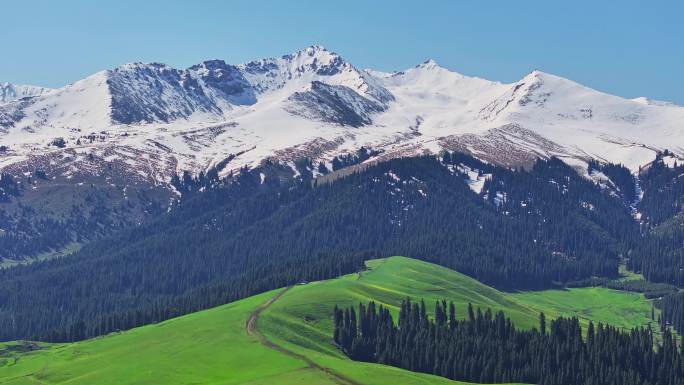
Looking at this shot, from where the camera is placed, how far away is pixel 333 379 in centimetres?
19800

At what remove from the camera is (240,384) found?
196 meters

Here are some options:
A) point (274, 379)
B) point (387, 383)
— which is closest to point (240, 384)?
point (274, 379)

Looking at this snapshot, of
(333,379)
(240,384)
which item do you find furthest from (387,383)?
(240,384)

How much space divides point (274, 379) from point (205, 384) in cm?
1405

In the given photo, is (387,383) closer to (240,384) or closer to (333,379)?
(333,379)

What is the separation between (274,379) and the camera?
650 feet

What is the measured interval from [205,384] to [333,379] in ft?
84.3

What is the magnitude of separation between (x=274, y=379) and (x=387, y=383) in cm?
2244

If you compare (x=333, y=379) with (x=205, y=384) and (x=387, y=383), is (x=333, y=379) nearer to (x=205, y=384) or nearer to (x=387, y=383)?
(x=387, y=383)

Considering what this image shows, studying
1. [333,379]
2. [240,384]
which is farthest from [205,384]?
[333,379]

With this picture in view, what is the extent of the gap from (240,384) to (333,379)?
722 inches

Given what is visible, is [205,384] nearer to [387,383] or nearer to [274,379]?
[274,379]

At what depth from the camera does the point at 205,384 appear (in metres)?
200

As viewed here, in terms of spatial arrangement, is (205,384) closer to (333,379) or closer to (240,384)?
(240,384)
